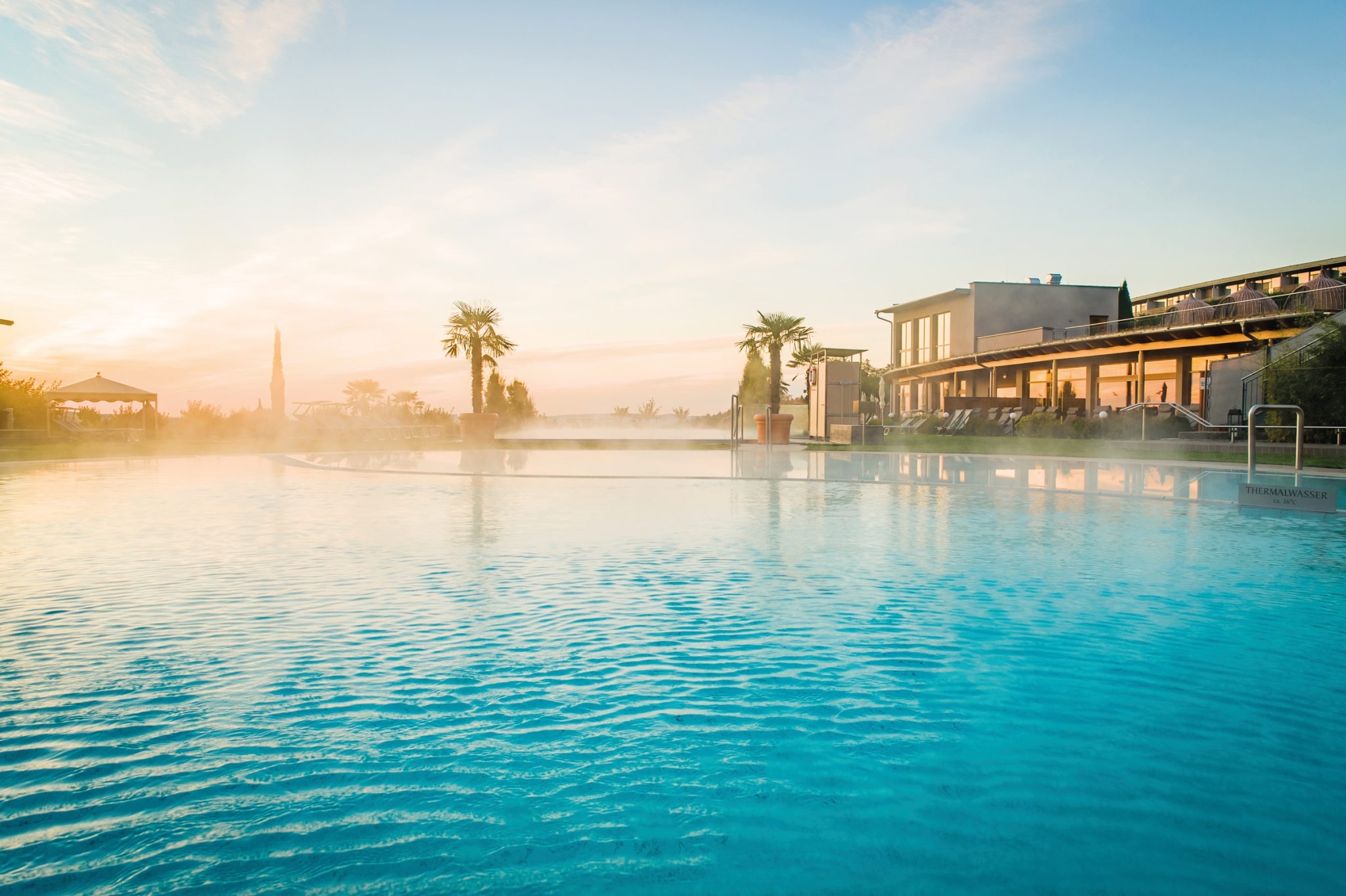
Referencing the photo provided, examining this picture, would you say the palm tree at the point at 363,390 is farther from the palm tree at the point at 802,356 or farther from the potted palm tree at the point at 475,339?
the palm tree at the point at 802,356

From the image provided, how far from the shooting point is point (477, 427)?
1268 inches

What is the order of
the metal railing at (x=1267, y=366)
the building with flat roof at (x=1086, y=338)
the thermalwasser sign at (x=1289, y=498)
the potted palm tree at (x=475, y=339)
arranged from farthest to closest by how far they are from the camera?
the potted palm tree at (x=475, y=339)
the building with flat roof at (x=1086, y=338)
the metal railing at (x=1267, y=366)
the thermalwasser sign at (x=1289, y=498)

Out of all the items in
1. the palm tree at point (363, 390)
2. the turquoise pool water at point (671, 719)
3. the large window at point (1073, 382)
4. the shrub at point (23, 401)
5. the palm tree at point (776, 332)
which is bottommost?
the turquoise pool water at point (671, 719)

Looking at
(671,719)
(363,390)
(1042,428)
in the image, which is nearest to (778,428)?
(1042,428)

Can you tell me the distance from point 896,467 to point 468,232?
14068 mm

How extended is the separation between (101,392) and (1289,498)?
35.3m

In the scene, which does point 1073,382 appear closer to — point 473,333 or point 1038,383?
point 1038,383

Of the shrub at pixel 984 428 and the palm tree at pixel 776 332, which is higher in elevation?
the palm tree at pixel 776 332

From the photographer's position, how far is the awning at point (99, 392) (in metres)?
29.4

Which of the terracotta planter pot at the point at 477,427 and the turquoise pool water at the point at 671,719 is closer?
the turquoise pool water at the point at 671,719

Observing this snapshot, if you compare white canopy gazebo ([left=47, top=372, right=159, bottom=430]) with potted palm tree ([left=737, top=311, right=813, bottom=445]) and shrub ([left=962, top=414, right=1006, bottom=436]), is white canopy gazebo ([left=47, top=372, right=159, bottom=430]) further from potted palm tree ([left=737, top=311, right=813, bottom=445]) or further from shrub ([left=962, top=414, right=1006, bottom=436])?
shrub ([left=962, top=414, right=1006, bottom=436])

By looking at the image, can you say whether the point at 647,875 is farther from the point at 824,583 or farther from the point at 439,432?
the point at 439,432

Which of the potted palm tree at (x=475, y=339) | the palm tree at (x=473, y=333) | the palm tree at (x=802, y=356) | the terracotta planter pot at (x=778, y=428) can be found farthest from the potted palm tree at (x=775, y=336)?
the palm tree at (x=473, y=333)

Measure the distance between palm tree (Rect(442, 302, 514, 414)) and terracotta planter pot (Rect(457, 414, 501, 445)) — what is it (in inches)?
128
